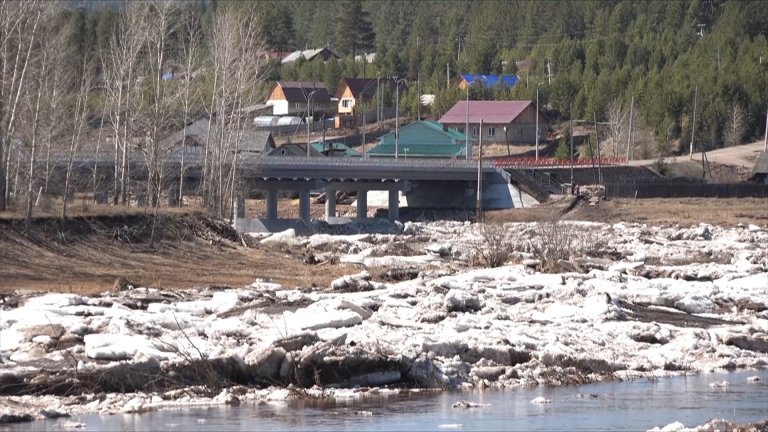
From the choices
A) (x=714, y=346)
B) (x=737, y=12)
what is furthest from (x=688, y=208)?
(x=737, y=12)

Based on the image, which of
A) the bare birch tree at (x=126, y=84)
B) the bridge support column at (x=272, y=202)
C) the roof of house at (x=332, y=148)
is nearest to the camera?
the bare birch tree at (x=126, y=84)

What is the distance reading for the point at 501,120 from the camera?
11350 cm

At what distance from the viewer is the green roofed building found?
110 metres

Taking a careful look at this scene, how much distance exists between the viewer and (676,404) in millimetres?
21938

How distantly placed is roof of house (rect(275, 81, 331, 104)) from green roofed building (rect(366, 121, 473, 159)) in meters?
26.0

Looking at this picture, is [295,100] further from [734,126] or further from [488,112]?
[734,126]

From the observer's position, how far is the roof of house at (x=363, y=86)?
138 meters

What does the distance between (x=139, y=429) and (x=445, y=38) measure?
510ft

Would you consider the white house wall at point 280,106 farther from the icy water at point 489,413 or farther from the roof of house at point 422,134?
the icy water at point 489,413

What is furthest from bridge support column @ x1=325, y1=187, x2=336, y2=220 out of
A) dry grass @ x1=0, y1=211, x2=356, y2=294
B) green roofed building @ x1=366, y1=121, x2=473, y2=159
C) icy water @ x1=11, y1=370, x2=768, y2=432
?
icy water @ x1=11, y1=370, x2=768, y2=432

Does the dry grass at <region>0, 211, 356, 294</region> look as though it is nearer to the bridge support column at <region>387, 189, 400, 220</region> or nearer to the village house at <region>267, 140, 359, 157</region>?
the bridge support column at <region>387, 189, 400, 220</region>

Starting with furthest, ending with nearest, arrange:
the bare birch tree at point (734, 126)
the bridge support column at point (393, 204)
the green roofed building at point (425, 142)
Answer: the bare birch tree at point (734, 126) → the green roofed building at point (425, 142) → the bridge support column at point (393, 204)

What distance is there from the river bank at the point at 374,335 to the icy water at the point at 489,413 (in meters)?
0.54

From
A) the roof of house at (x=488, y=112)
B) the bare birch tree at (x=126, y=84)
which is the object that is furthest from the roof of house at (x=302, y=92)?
the bare birch tree at (x=126, y=84)
